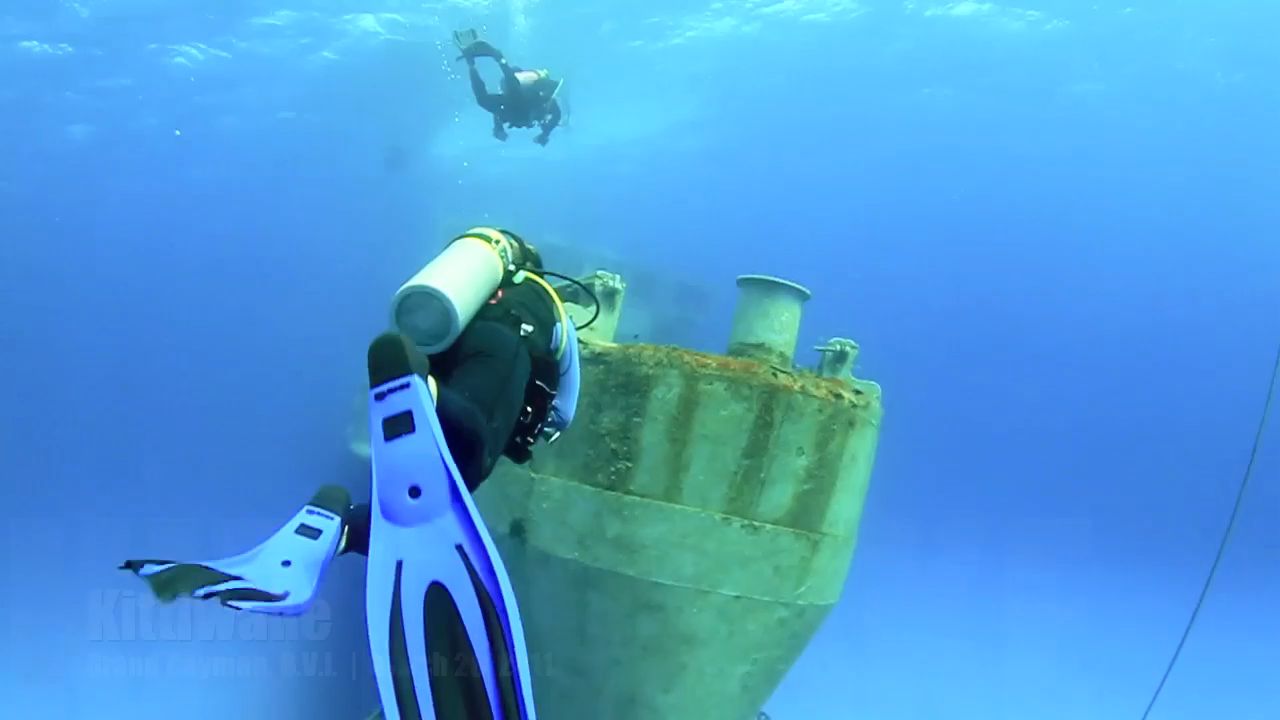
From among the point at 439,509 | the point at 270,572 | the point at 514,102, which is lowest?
the point at 270,572

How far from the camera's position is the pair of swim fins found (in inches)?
90.4

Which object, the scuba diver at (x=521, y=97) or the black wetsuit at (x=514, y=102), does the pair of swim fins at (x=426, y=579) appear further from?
the black wetsuit at (x=514, y=102)

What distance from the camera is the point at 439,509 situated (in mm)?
2328

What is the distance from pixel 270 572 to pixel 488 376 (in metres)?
1.07

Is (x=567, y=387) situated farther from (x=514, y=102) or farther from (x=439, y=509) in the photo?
(x=514, y=102)

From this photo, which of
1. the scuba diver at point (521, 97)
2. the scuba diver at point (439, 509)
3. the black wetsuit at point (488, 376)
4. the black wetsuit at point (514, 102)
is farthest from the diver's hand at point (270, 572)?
the black wetsuit at point (514, 102)

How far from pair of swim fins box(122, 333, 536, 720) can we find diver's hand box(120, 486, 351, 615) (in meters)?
0.57

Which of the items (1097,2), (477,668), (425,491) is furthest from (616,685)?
(1097,2)

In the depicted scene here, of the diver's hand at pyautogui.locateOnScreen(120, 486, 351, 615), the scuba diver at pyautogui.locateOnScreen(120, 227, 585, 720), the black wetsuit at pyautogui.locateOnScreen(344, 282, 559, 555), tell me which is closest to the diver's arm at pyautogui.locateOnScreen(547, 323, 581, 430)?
the scuba diver at pyautogui.locateOnScreen(120, 227, 585, 720)

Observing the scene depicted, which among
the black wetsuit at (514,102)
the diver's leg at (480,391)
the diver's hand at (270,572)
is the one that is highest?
the black wetsuit at (514,102)

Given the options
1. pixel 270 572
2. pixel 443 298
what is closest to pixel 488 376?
pixel 443 298

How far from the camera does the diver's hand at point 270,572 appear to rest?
8.76 feet

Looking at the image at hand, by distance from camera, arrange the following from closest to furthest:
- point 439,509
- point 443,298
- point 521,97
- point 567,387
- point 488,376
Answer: point 439,509, point 443,298, point 488,376, point 567,387, point 521,97

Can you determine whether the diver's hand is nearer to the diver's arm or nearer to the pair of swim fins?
the pair of swim fins
